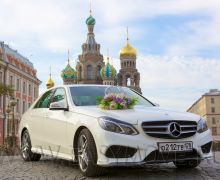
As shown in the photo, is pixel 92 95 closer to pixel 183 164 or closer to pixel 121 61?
pixel 183 164

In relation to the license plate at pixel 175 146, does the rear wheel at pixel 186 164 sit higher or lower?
lower

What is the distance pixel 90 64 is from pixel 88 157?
73.6m

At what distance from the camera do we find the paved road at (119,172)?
548cm

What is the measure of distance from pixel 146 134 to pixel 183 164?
1337 mm

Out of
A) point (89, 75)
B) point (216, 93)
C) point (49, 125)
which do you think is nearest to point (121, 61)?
point (89, 75)

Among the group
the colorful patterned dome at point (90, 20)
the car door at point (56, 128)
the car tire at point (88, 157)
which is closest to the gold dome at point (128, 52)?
the colorful patterned dome at point (90, 20)

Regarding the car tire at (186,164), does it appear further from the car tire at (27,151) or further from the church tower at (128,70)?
the church tower at (128,70)

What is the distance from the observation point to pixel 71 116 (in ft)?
20.1

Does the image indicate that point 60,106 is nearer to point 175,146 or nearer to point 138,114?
point 138,114

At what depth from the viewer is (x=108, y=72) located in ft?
240

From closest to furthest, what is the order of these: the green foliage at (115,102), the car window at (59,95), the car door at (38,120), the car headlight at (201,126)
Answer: the car headlight at (201,126), the green foliage at (115,102), the car window at (59,95), the car door at (38,120)

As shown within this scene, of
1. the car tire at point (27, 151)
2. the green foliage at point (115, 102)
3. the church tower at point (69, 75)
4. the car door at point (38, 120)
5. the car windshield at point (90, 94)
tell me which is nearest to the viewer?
the green foliage at point (115, 102)

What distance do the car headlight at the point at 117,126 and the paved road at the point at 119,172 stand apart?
0.64 meters

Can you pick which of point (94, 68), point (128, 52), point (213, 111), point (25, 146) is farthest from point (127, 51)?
point (25, 146)
